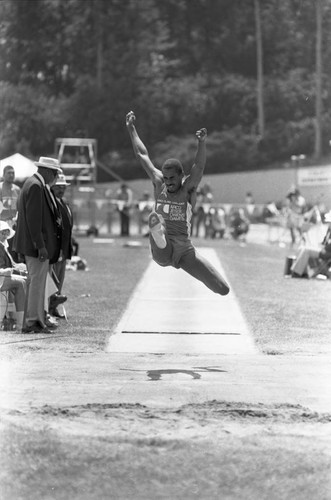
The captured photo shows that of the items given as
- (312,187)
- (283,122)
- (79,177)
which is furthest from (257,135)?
(79,177)

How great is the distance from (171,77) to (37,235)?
5134 cm

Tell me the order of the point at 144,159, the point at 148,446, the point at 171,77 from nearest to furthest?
the point at 148,446 → the point at 144,159 → the point at 171,77

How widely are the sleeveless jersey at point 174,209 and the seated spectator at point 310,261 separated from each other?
10310 millimetres

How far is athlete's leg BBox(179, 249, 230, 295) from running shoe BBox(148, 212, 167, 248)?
0.26m

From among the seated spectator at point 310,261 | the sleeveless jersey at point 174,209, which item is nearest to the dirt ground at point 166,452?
the sleeveless jersey at point 174,209

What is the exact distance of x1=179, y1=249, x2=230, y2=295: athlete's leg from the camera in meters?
11.0

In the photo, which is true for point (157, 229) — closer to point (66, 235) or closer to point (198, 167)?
point (198, 167)

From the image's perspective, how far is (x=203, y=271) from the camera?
1111 cm

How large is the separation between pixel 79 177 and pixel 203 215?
4319mm

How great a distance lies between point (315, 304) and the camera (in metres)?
16.5

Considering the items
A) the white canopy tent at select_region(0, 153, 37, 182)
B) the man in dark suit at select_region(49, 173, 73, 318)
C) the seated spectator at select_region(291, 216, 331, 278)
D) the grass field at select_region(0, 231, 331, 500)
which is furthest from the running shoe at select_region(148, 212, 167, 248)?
the white canopy tent at select_region(0, 153, 37, 182)

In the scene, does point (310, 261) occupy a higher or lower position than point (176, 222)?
lower

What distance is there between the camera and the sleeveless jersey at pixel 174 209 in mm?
10984

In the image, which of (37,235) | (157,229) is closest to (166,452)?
(157,229)
